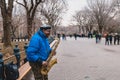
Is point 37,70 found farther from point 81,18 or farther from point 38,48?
point 81,18

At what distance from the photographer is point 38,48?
27.2ft

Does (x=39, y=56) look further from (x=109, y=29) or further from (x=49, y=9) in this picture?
(x=109, y=29)

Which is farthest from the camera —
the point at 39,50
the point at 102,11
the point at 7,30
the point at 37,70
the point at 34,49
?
the point at 102,11

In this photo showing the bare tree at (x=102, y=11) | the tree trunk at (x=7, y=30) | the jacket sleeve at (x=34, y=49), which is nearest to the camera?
the jacket sleeve at (x=34, y=49)

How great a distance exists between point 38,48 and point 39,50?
3.1 inches

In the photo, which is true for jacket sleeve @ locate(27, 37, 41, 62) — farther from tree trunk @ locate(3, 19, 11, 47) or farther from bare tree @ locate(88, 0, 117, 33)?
bare tree @ locate(88, 0, 117, 33)

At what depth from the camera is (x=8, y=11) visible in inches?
1278

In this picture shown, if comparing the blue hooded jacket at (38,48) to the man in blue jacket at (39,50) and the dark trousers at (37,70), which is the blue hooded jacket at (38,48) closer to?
the man in blue jacket at (39,50)

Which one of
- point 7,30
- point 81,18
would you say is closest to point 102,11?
point 81,18

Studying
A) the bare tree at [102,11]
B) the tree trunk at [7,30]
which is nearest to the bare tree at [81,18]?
the bare tree at [102,11]

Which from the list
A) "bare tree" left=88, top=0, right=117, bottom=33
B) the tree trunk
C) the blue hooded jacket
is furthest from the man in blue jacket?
"bare tree" left=88, top=0, right=117, bottom=33

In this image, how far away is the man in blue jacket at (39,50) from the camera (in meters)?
8.23

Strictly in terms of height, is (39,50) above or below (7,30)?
above

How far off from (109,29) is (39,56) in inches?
5209
